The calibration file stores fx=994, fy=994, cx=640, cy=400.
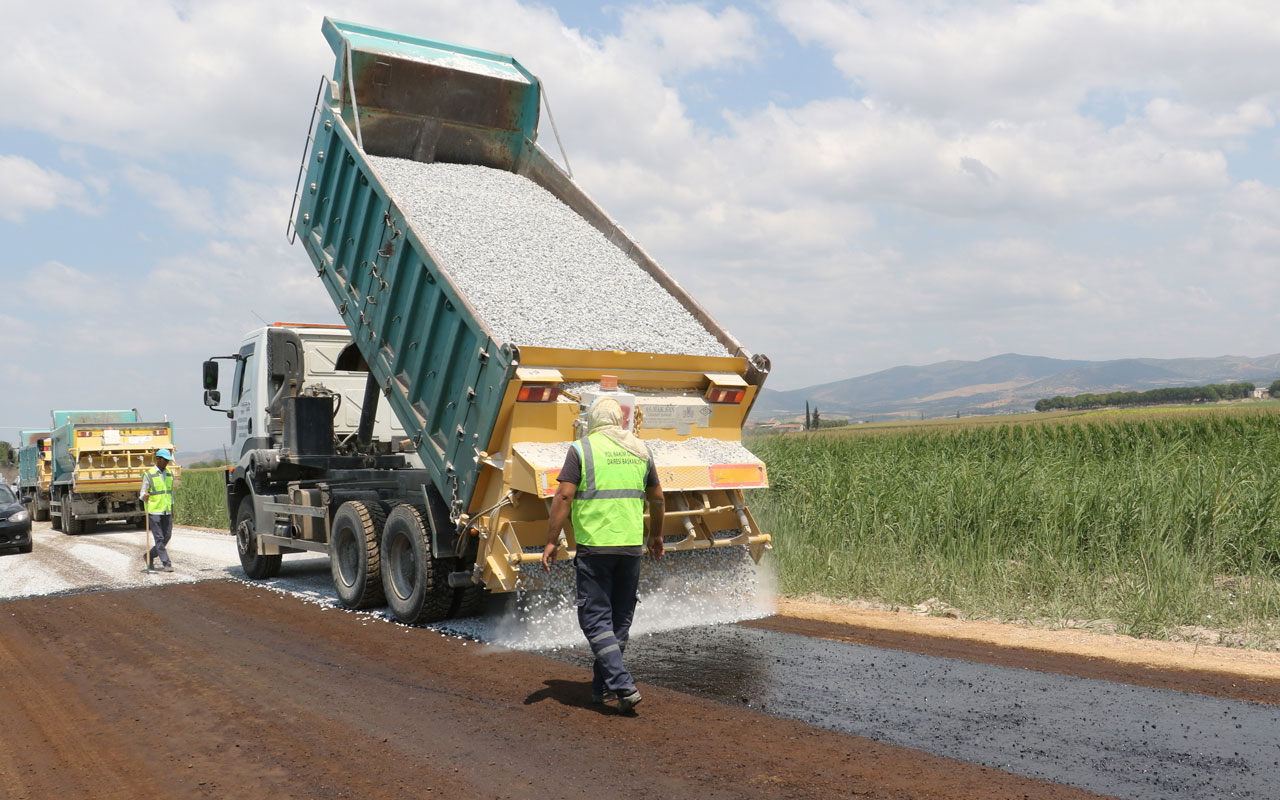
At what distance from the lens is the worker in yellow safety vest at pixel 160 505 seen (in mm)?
13156

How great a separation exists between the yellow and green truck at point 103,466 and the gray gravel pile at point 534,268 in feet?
54.5

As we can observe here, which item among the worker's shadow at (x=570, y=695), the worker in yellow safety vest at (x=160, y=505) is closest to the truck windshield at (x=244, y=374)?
the worker in yellow safety vest at (x=160, y=505)

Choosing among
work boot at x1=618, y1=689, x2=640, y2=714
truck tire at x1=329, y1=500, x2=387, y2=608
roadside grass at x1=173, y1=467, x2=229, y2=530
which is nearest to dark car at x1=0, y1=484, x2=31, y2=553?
roadside grass at x1=173, y1=467, x2=229, y2=530

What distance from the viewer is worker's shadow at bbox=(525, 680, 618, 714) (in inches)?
210

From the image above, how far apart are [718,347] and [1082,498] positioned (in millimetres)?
4276

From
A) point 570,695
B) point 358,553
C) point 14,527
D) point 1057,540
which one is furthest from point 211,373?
point 1057,540

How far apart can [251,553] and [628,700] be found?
24.2ft

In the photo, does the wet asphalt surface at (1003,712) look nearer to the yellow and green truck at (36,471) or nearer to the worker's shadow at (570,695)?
the worker's shadow at (570,695)

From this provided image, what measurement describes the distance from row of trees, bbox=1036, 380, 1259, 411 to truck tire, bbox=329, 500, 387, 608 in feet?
277

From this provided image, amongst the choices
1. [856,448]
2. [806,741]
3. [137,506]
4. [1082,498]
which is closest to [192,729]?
[806,741]

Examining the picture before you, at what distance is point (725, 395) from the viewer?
762cm

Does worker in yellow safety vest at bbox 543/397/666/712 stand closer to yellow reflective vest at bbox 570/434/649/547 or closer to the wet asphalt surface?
yellow reflective vest at bbox 570/434/649/547

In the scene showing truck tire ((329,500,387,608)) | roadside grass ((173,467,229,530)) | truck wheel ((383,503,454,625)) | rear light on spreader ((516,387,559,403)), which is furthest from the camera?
roadside grass ((173,467,229,530))

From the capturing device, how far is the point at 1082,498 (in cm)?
964
